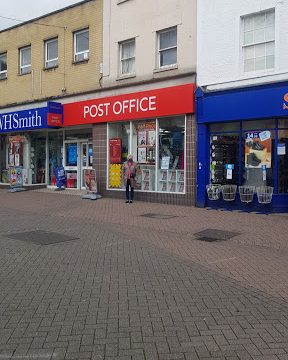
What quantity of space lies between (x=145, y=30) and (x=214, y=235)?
886cm

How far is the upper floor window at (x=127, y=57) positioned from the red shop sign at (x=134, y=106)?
1.15 metres

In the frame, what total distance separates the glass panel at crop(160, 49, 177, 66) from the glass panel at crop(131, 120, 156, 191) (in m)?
2.08

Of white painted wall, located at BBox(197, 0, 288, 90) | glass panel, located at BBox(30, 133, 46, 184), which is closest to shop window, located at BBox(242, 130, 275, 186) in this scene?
white painted wall, located at BBox(197, 0, 288, 90)

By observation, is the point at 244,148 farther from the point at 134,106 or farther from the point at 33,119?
the point at 33,119

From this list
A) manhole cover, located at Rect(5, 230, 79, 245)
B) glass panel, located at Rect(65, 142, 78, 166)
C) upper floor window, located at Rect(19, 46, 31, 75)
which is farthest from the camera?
upper floor window, located at Rect(19, 46, 31, 75)

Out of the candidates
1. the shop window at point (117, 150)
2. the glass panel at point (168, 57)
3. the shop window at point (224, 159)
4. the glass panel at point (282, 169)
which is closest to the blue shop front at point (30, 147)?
the shop window at point (117, 150)

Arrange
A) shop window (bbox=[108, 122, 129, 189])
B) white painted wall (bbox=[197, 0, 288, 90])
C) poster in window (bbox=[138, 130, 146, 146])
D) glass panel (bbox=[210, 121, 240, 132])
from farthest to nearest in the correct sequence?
shop window (bbox=[108, 122, 129, 189]) < poster in window (bbox=[138, 130, 146, 146]) < glass panel (bbox=[210, 121, 240, 132]) < white painted wall (bbox=[197, 0, 288, 90])

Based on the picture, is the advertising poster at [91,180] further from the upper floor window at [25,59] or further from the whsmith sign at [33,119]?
the upper floor window at [25,59]

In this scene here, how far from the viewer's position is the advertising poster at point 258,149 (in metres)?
12.5

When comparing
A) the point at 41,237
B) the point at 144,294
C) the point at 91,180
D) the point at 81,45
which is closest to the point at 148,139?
the point at 91,180

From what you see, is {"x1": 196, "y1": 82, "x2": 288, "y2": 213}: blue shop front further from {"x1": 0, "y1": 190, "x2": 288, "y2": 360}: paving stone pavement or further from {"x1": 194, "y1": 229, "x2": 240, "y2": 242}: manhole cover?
{"x1": 194, "y1": 229, "x2": 240, "y2": 242}: manhole cover

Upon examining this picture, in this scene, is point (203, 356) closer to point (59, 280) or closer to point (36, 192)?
point (59, 280)

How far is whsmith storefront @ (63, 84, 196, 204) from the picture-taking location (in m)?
14.0

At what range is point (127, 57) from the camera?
16219mm
